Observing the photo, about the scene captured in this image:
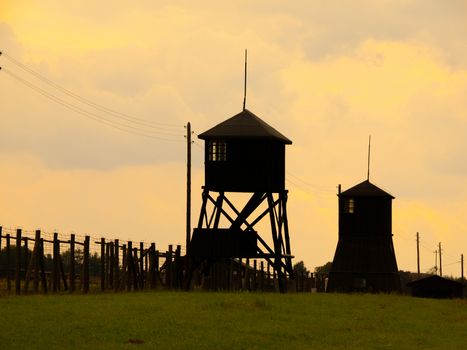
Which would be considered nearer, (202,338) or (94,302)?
(202,338)

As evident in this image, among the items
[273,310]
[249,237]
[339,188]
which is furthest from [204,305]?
[339,188]

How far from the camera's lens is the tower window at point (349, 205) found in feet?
274

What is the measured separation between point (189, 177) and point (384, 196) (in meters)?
20.8

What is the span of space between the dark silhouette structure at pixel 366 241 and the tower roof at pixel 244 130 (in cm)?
2381

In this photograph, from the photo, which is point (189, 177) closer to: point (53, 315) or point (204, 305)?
point (204, 305)

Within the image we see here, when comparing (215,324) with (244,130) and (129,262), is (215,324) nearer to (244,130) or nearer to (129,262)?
(129,262)

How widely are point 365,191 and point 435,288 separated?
12.1 m

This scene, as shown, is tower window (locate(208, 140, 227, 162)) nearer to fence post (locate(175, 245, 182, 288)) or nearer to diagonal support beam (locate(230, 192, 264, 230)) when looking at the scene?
diagonal support beam (locate(230, 192, 264, 230))

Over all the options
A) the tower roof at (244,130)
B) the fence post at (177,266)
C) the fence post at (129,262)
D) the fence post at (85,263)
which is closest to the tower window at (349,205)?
the tower roof at (244,130)

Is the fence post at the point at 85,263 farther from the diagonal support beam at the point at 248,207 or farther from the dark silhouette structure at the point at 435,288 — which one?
the dark silhouette structure at the point at 435,288

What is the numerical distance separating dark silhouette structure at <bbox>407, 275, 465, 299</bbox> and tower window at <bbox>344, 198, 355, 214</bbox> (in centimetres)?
958

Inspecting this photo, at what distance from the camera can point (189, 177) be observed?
6712 cm

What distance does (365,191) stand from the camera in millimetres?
83562

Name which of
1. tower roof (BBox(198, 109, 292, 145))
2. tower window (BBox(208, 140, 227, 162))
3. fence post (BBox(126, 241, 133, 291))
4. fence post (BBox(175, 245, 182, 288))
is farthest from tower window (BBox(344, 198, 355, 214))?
fence post (BBox(126, 241, 133, 291))
